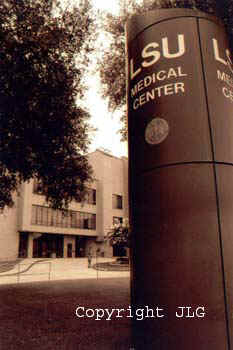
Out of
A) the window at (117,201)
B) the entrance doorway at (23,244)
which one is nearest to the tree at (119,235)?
the entrance doorway at (23,244)

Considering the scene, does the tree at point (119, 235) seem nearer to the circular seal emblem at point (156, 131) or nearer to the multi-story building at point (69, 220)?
the multi-story building at point (69, 220)

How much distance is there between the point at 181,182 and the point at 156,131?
30.8 inches

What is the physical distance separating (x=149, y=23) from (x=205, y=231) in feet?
10.2

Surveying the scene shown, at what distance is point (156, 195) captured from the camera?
385 cm

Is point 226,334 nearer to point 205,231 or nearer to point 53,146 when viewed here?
point 205,231

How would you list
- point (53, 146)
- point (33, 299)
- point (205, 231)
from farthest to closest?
point (53, 146)
point (33, 299)
point (205, 231)

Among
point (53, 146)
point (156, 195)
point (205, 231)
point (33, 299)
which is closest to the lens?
point (205, 231)

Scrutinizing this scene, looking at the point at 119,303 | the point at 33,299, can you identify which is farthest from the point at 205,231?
the point at 33,299

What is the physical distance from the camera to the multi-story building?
42.7 meters

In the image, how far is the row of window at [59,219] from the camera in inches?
1768

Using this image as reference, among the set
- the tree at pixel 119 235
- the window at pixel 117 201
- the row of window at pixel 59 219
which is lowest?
the tree at pixel 119 235

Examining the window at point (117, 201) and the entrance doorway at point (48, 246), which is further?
the window at point (117, 201)

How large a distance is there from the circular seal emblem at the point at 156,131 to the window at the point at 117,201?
5548 centimetres

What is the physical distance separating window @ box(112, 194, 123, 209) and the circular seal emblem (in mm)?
55480
